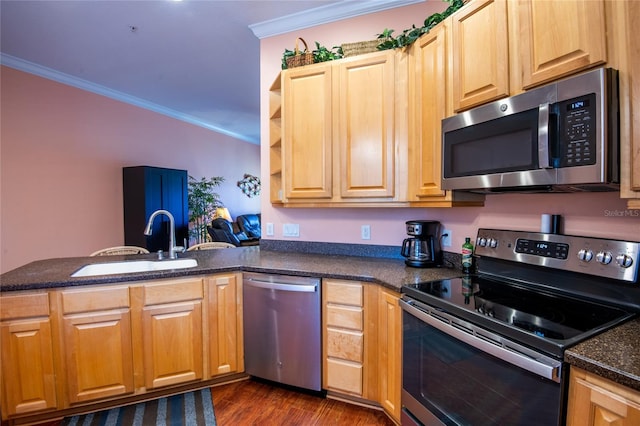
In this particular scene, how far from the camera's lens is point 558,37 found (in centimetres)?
122

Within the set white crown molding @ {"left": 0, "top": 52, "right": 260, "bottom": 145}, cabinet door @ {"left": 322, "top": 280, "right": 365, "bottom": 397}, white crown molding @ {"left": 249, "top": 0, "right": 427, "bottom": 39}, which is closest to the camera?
cabinet door @ {"left": 322, "top": 280, "right": 365, "bottom": 397}

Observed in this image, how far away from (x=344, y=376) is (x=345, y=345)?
7.9 inches

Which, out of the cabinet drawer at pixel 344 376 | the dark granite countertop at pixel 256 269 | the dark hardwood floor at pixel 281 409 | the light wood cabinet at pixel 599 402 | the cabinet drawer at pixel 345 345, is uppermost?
the dark granite countertop at pixel 256 269

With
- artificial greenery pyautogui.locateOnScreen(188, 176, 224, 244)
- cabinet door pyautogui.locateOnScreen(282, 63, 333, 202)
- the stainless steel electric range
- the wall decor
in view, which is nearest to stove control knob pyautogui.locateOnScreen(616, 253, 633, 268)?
the stainless steel electric range

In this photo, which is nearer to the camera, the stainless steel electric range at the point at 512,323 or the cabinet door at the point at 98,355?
the stainless steel electric range at the point at 512,323

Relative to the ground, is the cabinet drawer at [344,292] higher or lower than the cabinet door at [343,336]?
higher

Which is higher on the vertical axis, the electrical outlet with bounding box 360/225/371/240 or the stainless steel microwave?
the stainless steel microwave

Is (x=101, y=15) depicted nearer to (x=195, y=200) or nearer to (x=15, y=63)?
(x=15, y=63)

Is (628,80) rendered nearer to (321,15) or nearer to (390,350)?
(390,350)

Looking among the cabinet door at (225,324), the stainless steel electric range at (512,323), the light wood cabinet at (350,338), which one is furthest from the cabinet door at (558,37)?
the cabinet door at (225,324)

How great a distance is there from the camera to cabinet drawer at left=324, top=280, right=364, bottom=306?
6.07 ft

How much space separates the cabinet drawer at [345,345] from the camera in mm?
1860

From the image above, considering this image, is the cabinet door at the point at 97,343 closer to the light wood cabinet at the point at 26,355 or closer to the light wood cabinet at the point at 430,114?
the light wood cabinet at the point at 26,355

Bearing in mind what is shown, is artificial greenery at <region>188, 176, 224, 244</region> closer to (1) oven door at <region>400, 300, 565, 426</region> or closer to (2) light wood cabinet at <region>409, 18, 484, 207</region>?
(2) light wood cabinet at <region>409, 18, 484, 207</region>
